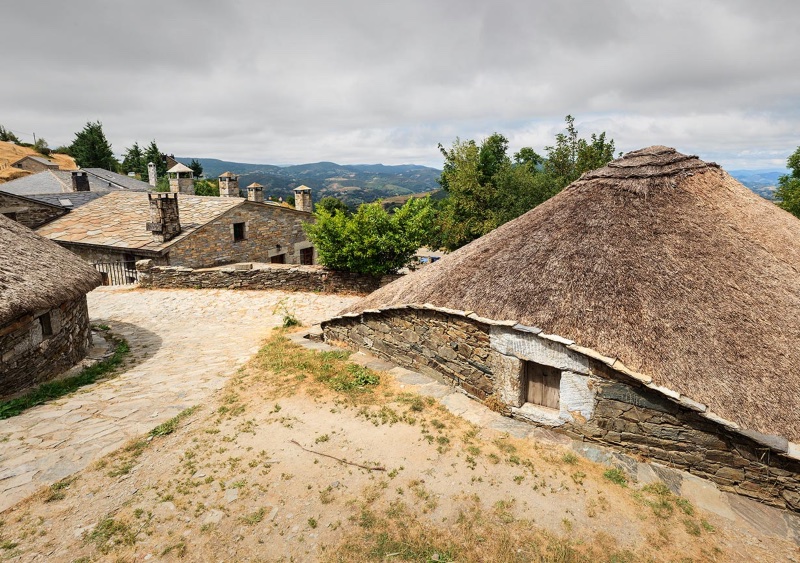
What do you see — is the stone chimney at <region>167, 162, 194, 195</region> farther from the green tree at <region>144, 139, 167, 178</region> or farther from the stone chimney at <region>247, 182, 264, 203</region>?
the green tree at <region>144, 139, 167, 178</region>

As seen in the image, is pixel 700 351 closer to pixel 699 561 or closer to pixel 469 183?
pixel 699 561

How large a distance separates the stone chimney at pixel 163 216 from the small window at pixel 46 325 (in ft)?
35.8

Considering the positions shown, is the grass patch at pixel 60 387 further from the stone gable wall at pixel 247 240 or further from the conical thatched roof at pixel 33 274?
the stone gable wall at pixel 247 240

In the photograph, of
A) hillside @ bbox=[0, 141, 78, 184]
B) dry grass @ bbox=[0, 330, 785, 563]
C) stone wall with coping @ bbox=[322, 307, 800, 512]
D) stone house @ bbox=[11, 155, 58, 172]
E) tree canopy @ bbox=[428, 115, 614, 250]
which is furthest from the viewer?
stone house @ bbox=[11, 155, 58, 172]

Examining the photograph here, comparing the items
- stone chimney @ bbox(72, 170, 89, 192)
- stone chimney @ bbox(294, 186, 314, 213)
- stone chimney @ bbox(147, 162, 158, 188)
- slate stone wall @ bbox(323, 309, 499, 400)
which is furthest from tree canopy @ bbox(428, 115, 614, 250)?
stone chimney @ bbox(147, 162, 158, 188)

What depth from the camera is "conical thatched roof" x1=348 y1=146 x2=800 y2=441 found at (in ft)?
18.2

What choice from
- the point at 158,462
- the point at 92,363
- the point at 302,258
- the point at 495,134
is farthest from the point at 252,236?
the point at 495,134

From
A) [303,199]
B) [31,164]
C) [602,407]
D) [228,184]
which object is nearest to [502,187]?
[303,199]

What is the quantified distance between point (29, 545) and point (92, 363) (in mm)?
6273

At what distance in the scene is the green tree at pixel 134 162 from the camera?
6569cm

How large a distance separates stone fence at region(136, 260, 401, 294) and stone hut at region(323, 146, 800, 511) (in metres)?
8.11

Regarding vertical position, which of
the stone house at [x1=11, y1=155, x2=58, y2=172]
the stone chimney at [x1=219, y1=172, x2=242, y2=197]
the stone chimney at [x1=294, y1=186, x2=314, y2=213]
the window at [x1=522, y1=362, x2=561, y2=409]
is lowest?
the window at [x1=522, y1=362, x2=561, y2=409]

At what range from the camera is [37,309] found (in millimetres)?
7949

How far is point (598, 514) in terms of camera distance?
15.9ft
